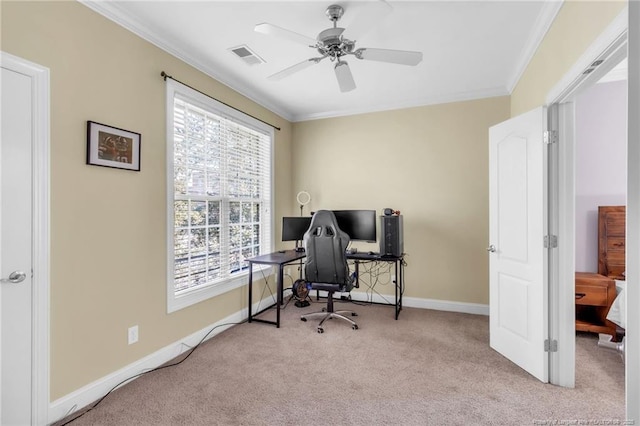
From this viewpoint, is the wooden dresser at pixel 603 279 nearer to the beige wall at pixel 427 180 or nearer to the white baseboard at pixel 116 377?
the beige wall at pixel 427 180

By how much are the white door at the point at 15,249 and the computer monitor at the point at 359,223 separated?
9.81 ft

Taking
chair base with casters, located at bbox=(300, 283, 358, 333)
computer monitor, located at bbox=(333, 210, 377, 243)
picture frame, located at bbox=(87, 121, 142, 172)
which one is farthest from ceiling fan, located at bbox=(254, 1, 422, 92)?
chair base with casters, located at bbox=(300, 283, 358, 333)

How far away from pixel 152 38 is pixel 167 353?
2550mm

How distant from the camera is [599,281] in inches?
120

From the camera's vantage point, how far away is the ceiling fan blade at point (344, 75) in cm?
241

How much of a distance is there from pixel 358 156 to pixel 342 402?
3070 millimetres

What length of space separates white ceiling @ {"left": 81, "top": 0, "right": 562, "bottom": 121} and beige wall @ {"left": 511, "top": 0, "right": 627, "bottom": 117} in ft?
0.41

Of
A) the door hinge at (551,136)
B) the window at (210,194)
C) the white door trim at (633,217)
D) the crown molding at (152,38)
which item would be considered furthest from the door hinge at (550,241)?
the crown molding at (152,38)

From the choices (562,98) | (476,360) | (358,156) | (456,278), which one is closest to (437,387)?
(476,360)

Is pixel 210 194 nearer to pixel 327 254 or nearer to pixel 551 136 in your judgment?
pixel 327 254

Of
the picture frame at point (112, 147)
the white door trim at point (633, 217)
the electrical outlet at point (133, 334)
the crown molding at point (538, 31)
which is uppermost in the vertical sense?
the crown molding at point (538, 31)

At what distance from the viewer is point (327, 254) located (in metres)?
3.23

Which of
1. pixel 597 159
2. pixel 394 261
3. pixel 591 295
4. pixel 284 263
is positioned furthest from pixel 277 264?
pixel 597 159

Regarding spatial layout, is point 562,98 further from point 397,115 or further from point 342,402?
point 342,402
